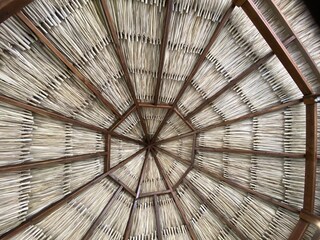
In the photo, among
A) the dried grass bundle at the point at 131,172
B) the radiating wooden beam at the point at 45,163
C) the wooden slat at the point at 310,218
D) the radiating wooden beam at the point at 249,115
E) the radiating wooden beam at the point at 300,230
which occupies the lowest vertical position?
the radiating wooden beam at the point at 300,230

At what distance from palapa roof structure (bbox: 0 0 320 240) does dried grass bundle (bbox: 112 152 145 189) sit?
2 cm

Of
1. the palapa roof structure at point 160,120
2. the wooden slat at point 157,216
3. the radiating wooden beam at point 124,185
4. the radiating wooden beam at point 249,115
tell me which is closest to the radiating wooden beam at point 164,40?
the palapa roof structure at point 160,120

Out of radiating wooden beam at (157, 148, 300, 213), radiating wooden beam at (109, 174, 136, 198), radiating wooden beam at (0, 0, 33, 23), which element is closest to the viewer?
radiating wooden beam at (0, 0, 33, 23)

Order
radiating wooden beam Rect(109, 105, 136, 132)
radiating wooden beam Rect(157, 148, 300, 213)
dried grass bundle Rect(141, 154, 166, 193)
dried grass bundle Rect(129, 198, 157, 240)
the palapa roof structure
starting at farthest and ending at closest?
1. dried grass bundle Rect(141, 154, 166, 193)
2. dried grass bundle Rect(129, 198, 157, 240)
3. radiating wooden beam Rect(109, 105, 136, 132)
4. radiating wooden beam Rect(157, 148, 300, 213)
5. the palapa roof structure

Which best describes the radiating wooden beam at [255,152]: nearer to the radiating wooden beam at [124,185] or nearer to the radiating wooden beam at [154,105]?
the radiating wooden beam at [154,105]

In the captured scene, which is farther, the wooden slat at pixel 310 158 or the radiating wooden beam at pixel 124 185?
the radiating wooden beam at pixel 124 185

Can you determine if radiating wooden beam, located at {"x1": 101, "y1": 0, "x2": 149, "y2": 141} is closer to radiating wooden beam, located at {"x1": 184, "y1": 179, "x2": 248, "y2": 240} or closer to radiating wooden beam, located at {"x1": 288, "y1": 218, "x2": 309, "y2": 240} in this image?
radiating wooden beam, located at {"x1": 184, "y1": 179, "x2": 248, "y2": 240}

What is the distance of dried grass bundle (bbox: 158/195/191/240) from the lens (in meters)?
4.26

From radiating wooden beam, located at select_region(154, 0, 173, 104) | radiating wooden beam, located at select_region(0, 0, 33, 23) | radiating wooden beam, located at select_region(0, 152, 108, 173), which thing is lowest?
radiating wooden beam, located at select_region(0, 152, 108, 173)

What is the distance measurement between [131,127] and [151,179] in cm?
92

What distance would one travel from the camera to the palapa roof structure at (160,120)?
9.98 ft

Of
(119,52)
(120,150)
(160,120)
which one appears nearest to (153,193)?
(120,150)

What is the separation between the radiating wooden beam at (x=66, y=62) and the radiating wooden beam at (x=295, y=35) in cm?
224

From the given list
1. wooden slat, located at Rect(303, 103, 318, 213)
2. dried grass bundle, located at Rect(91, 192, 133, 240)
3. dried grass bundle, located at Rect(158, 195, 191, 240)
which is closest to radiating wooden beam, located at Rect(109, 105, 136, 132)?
dried grass bundle, located at Rect(91, 192, 133, 240)
